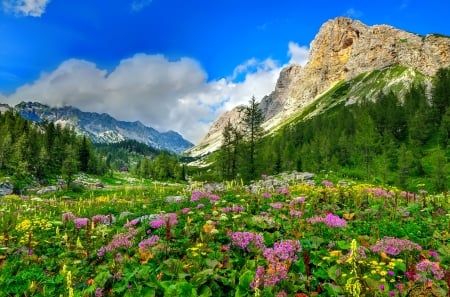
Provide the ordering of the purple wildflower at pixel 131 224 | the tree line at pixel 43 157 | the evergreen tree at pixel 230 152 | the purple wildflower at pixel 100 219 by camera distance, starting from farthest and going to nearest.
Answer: the tree line at pixel 43 157 → the evergreen tree at pixel 230 152 → the purple wildflower at pixel 100 219 → the purple wildflower at pixel 131 224

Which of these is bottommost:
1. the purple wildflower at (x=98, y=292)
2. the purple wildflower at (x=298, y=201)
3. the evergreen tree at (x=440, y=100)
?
the purple wildflower at (x=98, y=292)

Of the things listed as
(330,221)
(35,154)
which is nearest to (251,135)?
(330,221)

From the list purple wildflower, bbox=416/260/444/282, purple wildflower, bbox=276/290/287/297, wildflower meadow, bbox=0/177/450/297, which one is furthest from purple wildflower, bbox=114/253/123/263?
purple wildflower, bbox=416/260/444/282

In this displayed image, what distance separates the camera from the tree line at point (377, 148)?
160 feet

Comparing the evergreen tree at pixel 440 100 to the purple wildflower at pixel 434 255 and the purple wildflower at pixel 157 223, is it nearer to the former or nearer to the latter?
the purple wildflower at pixel 434 255

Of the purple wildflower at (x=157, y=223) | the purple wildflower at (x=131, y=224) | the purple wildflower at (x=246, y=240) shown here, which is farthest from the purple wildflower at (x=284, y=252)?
the purple wildflower at (x=131, y=224)

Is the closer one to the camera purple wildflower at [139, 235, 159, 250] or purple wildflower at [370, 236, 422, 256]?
purple wildflower at [370, 236, 422, 256]

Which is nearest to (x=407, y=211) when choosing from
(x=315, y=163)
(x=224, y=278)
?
(x=224, y=278)

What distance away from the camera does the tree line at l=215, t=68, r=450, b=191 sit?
48.9 m

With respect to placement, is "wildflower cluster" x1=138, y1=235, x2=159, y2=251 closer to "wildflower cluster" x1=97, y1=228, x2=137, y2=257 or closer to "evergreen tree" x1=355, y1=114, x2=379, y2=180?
"wildflower cluster" x1=97, y1=228, x2=137, y2=257

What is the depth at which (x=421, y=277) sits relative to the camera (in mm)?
6828

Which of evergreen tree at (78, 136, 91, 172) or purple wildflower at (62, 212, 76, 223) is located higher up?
evergreen tree at (78, 136, 91, 172)

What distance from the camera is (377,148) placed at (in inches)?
3246

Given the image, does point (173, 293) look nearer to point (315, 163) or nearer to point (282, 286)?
point (282, 286)
